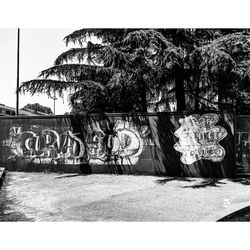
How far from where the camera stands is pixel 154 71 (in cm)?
951

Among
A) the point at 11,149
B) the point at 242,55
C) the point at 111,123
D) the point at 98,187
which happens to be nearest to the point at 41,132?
the point at 11,149

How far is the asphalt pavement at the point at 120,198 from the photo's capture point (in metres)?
5.19

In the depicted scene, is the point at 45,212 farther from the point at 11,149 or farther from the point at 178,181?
the point at 11,149

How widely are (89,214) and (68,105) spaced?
731cm

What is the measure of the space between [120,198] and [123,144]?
3.49 metres

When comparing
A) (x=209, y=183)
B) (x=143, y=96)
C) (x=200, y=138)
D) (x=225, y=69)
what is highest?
(x=225, y=69)

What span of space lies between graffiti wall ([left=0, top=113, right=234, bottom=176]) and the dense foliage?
1274 millimetres

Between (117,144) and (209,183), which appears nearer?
(209,183)

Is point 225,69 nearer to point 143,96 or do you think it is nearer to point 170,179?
point 170,179

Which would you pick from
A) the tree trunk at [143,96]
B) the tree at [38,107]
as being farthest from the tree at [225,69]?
the tree at [38,107]

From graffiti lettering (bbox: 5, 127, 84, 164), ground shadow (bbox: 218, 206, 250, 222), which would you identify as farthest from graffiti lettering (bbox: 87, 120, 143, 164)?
ground shadow (bbox: 218, 206, 250, 222)

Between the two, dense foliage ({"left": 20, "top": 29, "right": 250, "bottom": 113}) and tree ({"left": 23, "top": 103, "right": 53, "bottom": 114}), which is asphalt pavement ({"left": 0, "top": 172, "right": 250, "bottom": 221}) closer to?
dense foliage ({"left": 20, "top": 29, "right": 250, "bottom": 113})

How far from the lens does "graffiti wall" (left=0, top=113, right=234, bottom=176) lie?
353 inches


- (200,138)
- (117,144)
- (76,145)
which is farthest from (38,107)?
(200,138)
